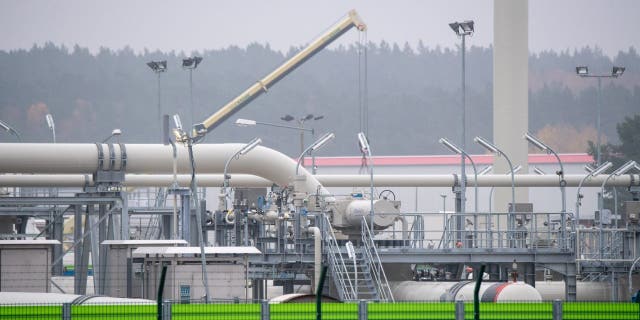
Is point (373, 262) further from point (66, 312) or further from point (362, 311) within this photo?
point (66, 312)

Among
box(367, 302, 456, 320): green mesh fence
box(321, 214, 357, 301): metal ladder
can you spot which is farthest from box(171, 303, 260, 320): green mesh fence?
box(321, 214, 357, 301): metal ladder

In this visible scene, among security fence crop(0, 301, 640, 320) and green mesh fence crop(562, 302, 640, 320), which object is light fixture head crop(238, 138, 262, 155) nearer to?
security fence crop(0, 301, 640, 320)

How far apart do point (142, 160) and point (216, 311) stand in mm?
19170

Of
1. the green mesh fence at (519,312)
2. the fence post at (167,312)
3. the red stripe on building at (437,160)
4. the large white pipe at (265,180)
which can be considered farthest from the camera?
the red stripe on building at (437,160)

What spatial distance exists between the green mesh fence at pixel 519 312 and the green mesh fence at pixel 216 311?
12.8ft

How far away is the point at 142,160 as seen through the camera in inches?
1578

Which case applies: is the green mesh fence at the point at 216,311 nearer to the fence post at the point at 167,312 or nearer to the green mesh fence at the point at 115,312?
the fence post at the point at 167,312

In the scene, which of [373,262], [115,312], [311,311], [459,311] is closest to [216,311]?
[311,311]

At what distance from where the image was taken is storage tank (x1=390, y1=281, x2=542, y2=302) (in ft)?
112

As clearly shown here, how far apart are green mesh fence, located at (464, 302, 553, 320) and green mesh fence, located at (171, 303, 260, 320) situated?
12.8 feet

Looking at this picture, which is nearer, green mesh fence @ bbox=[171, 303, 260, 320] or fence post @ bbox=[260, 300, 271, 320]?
fence post @ bbox=[260, 300, 271, 320]

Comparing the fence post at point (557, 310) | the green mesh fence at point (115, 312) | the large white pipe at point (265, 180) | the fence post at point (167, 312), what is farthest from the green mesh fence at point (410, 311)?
the large white pipe at point (265, 180)

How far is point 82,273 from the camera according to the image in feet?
123

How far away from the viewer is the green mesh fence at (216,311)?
2141 centimetres
